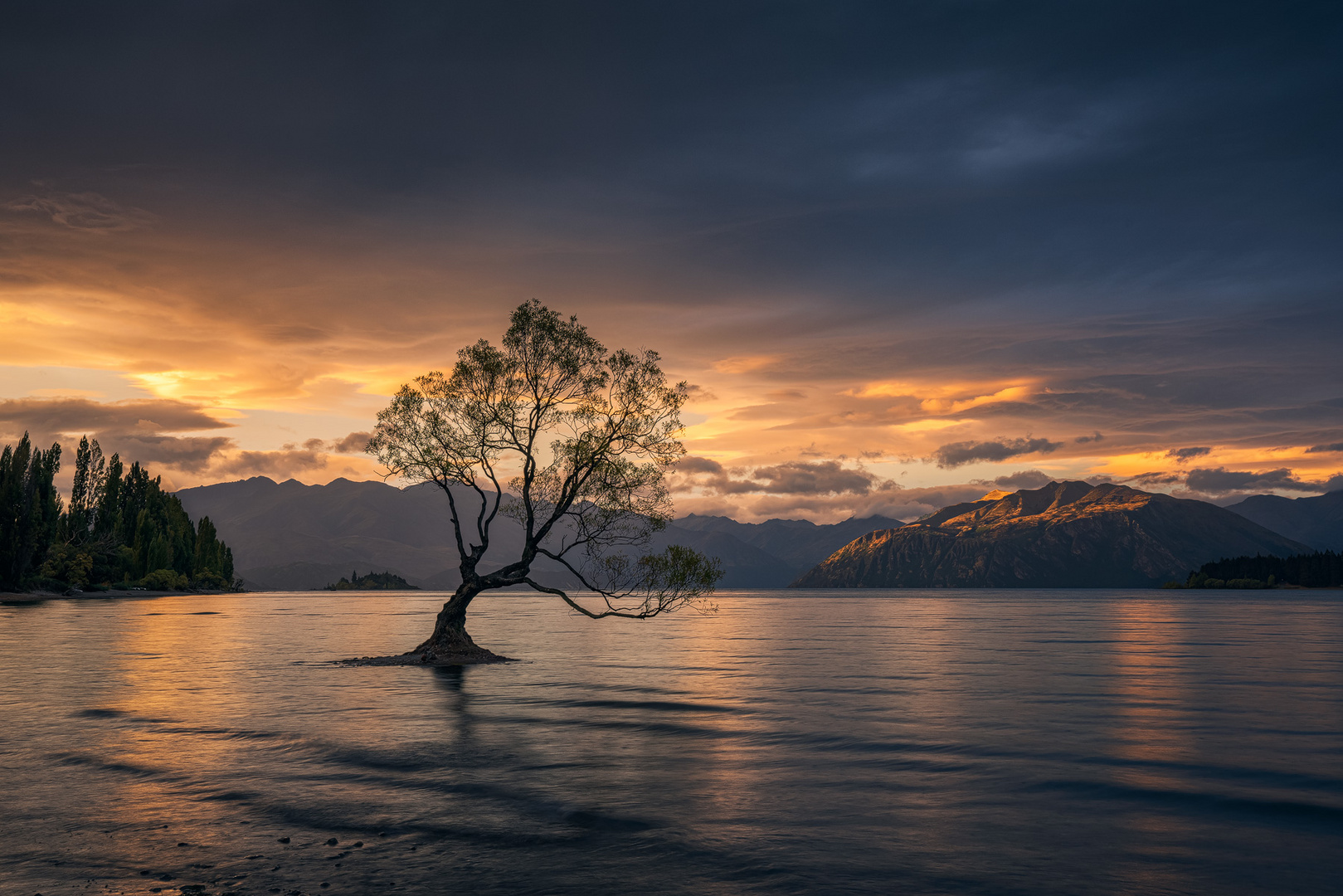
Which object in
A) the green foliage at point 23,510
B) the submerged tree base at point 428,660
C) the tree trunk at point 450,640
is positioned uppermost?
the green foliage at point 23,510

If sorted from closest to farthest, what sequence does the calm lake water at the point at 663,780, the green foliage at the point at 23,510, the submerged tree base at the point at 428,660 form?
the calm lake water at the point at 663,780, the submerged tree base at the point at 428,660, the green foliage at the point at 23,510

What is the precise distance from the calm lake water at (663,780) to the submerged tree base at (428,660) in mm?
2654

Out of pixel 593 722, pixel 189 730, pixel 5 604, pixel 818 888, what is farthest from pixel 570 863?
pixel 5 604

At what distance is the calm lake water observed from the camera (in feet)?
59.6

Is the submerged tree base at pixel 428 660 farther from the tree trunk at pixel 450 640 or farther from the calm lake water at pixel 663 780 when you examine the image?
the calm lake water at pixel 663 780

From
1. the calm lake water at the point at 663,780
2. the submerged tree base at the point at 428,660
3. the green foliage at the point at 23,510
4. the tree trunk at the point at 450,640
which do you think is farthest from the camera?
the green foliage at the point at 23,510

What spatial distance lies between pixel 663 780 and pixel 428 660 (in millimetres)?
41747

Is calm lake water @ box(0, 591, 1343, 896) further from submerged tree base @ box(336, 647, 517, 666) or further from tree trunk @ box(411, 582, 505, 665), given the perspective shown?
tree trunk @ box(411, 582, 505, 665)

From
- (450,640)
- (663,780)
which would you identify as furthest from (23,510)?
(663,780)

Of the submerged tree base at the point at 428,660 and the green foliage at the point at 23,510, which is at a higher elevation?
the green foliage at the point at 23,510

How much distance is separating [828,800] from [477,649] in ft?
162

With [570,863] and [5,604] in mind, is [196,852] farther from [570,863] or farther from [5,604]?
[5,604]

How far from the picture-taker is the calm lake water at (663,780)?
59.6 feet

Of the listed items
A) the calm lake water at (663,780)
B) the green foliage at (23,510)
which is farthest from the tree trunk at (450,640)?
the green foliage at (23,510)
